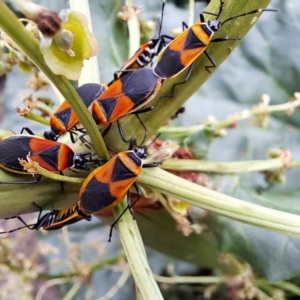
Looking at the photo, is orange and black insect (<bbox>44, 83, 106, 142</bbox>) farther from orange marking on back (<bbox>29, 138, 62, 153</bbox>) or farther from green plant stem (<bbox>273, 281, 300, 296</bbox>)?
green plant stem (<bbox>273, 281, 300, 296</bbox>)

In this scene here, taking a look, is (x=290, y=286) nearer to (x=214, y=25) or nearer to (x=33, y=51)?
(x=214, y=25)

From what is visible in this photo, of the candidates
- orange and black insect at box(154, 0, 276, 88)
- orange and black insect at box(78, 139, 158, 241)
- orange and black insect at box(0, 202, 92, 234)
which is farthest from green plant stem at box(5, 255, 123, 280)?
orange and black insect at box(154, 0, 276, 88)

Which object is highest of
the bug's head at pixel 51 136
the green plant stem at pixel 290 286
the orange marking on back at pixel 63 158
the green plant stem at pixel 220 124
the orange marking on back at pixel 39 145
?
the orange marking on back at pixel 39 145

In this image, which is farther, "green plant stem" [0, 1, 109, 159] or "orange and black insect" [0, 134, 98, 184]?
"orange and black insect" [0, 134, 98, 184]

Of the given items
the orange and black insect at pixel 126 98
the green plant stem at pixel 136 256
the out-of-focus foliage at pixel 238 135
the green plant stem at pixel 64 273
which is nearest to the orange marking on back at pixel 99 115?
the orange and black insect at pixel 126 98

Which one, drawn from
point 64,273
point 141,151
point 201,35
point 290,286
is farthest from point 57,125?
point 290,286

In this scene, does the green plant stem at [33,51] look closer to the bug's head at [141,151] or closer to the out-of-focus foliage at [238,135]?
the bug's head at [141,151]

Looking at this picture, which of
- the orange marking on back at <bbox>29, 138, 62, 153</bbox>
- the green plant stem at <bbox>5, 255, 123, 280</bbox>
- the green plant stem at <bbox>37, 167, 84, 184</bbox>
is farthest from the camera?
the green plant stem at <bbox>5, 255, 123, 280</bbox>
